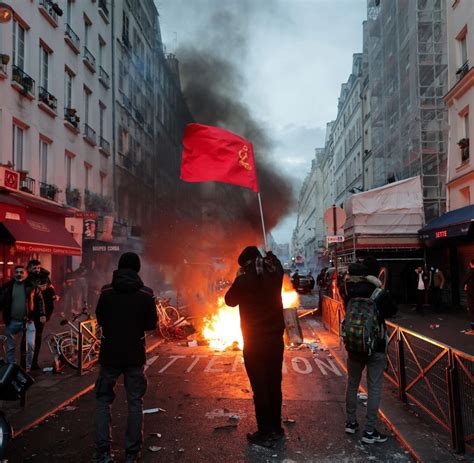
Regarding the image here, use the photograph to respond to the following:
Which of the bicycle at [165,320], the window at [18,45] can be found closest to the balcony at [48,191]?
the window at [18,45]

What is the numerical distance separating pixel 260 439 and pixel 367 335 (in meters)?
1.30

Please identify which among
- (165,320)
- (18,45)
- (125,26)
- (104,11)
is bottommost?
(165,320)

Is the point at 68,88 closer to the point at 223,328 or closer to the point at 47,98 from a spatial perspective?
the point at 47,98

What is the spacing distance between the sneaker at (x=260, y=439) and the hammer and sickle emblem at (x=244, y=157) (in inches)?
229

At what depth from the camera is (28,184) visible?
534 inches

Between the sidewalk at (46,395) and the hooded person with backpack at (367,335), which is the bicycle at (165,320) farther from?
the hooded person with backpack at (367,335)

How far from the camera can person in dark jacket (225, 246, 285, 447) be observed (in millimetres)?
4180

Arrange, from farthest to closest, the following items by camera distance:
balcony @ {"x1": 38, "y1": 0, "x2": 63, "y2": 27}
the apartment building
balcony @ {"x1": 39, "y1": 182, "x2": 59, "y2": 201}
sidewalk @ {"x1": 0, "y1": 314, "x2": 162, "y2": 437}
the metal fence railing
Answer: balcony @ {"x1": 38, "y1": 0, "x2": 63, "y2": 27} → balcony @ {"x1": 39, "y1": 182, "x2": 59, "y2": 201} → the apartment building → sidewalk @ {"x1": 0, "y1": 314, "x2": 162, "y2": 437} → the metal fence railing

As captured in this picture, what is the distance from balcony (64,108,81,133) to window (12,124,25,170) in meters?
2.97

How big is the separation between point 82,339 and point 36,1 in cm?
1176

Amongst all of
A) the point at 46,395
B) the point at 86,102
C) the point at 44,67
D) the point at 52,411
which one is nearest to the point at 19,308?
the point at 46,395

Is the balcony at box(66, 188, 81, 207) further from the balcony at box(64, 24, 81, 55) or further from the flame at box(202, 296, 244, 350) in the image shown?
the flame at box(202, 296, 244, 350)

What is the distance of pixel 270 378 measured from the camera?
421 cm

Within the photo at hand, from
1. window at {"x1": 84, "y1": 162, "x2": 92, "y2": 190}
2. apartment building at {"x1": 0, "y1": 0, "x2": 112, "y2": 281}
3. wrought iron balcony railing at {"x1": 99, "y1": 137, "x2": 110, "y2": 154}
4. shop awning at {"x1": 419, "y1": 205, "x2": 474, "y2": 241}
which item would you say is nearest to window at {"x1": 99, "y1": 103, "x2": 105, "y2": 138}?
apartment building at {"x1": 0, "y1": 0, "x2": 112, "y2": 281}
